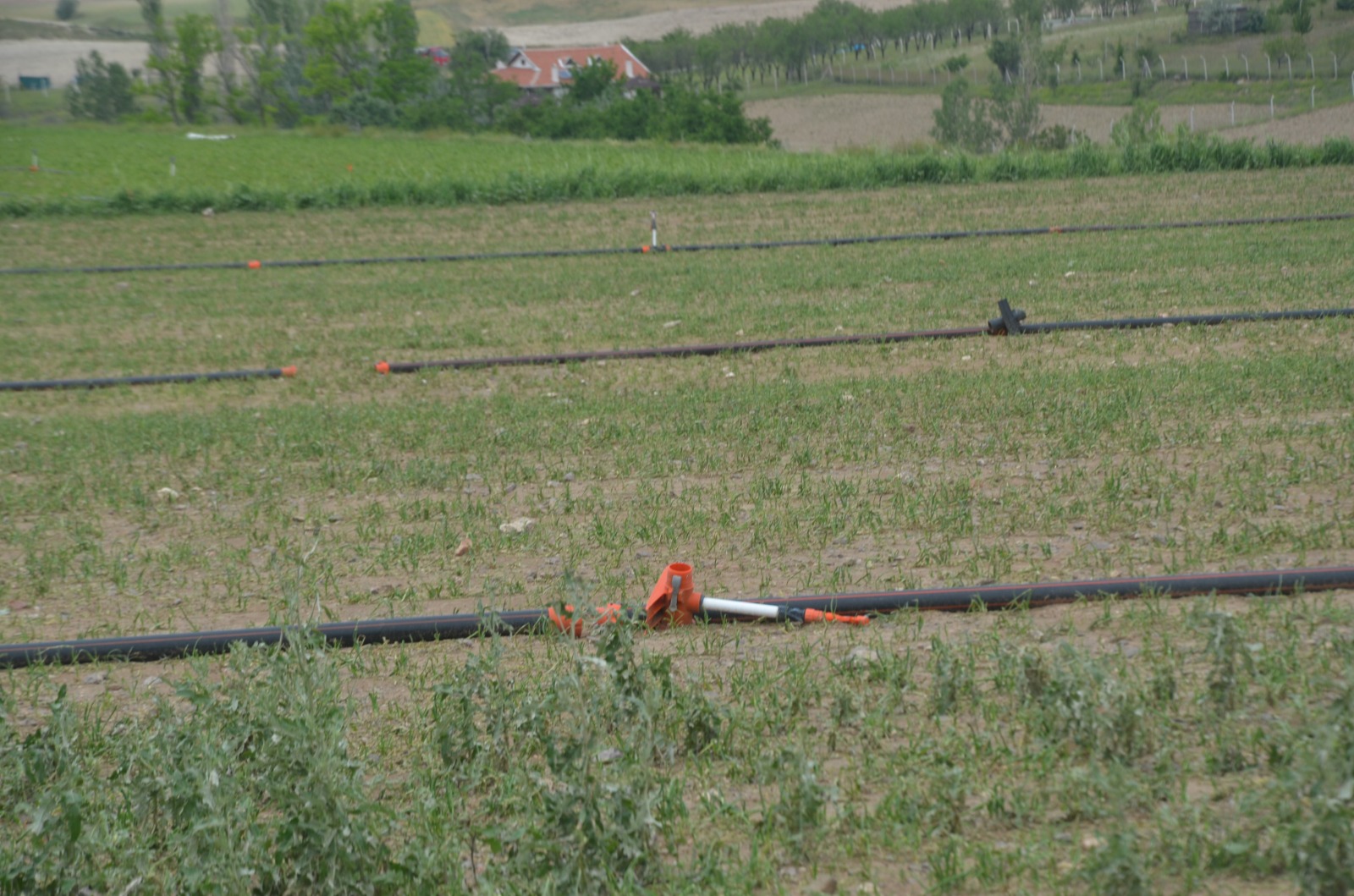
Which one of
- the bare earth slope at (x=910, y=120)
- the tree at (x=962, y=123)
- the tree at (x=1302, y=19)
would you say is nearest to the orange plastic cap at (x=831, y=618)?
the bare earth slope at (x=910, y=120)

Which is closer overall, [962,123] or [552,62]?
[962,123]

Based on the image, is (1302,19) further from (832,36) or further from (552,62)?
(552,62)

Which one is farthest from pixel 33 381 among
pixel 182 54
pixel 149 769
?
pixel 182 54

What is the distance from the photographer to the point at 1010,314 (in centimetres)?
945

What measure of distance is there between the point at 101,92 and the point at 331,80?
1480 centimetres

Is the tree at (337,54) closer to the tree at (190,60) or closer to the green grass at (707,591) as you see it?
the tree at (190,60)

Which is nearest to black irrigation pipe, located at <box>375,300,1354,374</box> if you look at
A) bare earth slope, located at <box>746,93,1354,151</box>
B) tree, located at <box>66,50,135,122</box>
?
bare earth slope, located at <box>746,93,1354,151</box>

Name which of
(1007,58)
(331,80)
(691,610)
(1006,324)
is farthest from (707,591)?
(331,80)

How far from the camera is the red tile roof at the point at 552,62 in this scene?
84.1 metres

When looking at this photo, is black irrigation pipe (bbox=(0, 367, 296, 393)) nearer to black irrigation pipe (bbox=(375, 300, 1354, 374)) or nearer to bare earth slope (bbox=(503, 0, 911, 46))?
black irrigation pipe (bbox=(375, 300, 1354, 374))

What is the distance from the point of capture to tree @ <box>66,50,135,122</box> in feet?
222

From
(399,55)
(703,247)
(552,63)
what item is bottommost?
(703,247)

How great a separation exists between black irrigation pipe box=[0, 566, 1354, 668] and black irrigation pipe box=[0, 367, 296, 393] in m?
5.50

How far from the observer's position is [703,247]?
50.6ft
